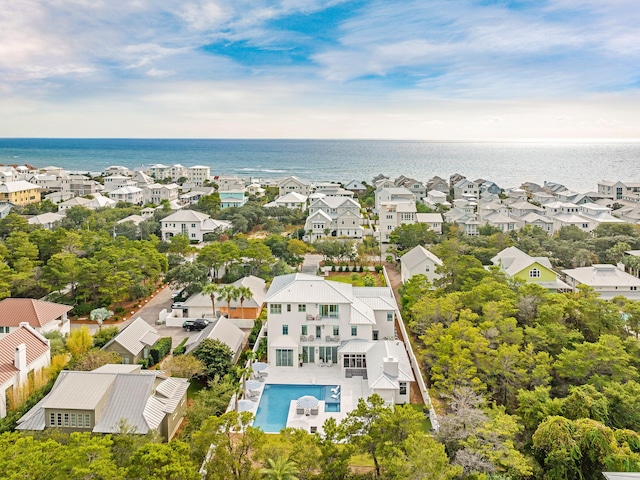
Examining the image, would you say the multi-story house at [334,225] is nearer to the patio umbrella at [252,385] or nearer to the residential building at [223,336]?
the residential building at [223,336]

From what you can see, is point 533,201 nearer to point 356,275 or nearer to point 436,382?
point 356,275

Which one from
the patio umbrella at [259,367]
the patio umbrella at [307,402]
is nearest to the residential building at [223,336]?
the patio umbrella at [259,367]

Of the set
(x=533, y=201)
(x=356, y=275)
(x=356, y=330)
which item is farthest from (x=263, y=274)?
(x=533, y=201)

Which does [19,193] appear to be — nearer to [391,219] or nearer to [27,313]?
[27,313]

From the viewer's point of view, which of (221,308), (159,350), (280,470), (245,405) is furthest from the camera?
(221,308)

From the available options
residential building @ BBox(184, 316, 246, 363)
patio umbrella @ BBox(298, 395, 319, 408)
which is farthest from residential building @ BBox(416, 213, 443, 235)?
patio umbrella @ BBox(298, 395, 319, 408)

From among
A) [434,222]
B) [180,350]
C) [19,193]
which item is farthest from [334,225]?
[19,193]
